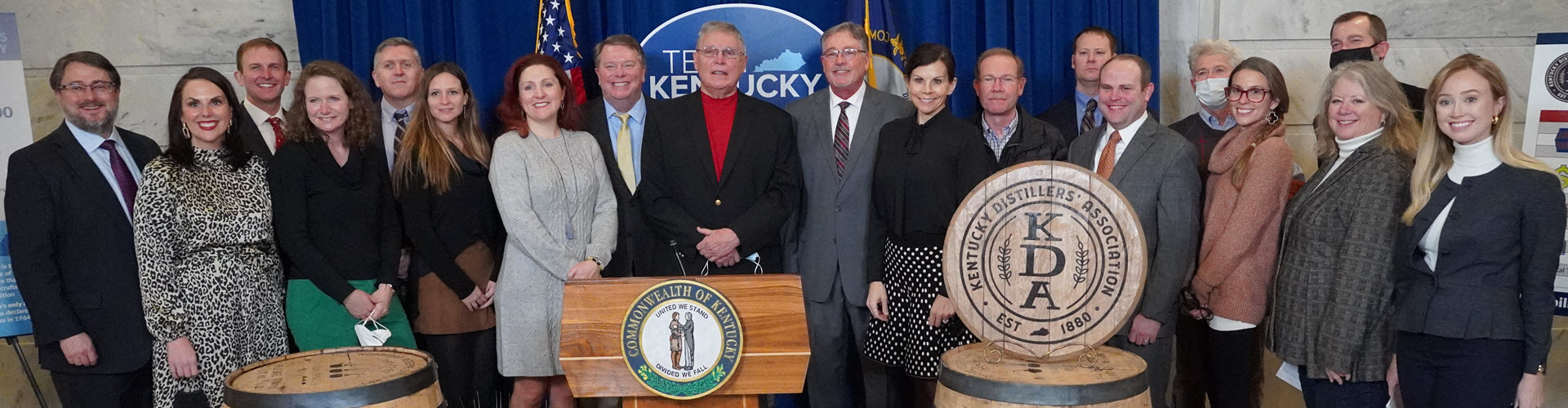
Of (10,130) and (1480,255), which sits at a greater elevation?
(10,130)

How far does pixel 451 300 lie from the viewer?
3494 millimetres

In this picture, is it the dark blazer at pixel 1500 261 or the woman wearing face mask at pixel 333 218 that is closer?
the dark blazer at pixel 1500 261

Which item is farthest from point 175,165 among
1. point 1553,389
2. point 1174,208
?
point 1553,389

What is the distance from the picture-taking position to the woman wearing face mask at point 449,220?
3398 millimetres

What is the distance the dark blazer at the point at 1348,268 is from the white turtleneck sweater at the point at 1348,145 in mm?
16

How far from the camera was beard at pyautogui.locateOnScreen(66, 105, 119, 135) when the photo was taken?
3.15 m

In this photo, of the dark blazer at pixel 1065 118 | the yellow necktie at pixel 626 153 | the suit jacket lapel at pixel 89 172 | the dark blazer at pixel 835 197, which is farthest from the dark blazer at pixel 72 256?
the dark blazer at pixel 1065 118

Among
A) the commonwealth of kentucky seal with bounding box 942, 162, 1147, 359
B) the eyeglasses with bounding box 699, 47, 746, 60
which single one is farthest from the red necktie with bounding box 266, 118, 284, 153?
the commonwealth of kentucky seal with bounding box 942, 162, 1147, 359

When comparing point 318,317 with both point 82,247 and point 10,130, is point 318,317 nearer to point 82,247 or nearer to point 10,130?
point 82,247

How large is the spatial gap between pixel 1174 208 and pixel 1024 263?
0.86 m

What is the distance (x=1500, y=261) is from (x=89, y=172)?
145 inches

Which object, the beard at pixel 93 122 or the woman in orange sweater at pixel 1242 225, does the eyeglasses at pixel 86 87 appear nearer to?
the beard at pixel 93 122

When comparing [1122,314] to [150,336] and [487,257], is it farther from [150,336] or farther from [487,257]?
[150,336]

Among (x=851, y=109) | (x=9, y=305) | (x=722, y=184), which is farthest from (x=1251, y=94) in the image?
(x=9, y=305)
